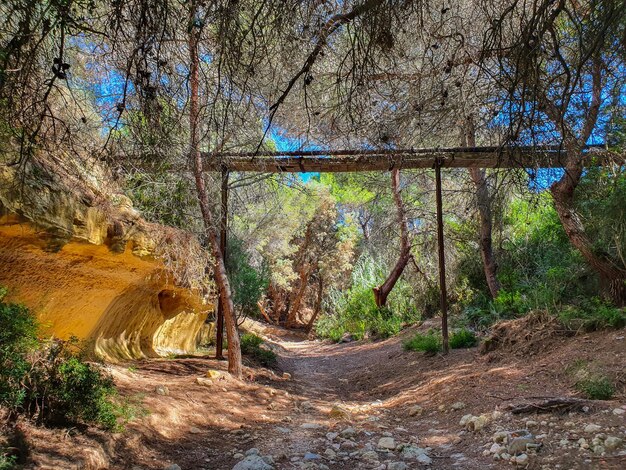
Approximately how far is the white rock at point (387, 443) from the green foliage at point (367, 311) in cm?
1040

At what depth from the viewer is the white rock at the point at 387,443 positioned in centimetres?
409

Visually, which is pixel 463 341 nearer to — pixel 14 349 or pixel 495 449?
pixel 495 449

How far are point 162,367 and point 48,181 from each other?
12.5ft

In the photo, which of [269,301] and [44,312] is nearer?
[44,312]

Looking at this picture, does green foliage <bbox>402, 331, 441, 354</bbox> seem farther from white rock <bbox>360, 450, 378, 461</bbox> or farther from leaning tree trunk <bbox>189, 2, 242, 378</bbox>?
white rock <bbox>360, 450, 378, 461</bbox>

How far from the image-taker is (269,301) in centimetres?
2788

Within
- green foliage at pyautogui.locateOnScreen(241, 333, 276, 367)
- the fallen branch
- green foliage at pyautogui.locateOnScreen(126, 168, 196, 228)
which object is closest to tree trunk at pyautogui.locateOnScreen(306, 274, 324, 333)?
green foliage at pyautogui.locateOnScreen(241, 333, 276, 367)

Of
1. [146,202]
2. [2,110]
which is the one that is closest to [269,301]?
[146,202]

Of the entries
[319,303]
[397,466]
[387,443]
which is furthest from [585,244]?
[319,303]

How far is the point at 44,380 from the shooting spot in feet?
11.0

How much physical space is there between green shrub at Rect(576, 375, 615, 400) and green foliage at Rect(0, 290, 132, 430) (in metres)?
4.10

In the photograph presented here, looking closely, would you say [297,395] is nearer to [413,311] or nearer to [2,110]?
[2,110]

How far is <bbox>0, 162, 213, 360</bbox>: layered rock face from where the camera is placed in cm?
409

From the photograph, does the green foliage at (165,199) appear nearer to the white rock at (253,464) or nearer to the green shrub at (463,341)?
the white rock at (253,464)
